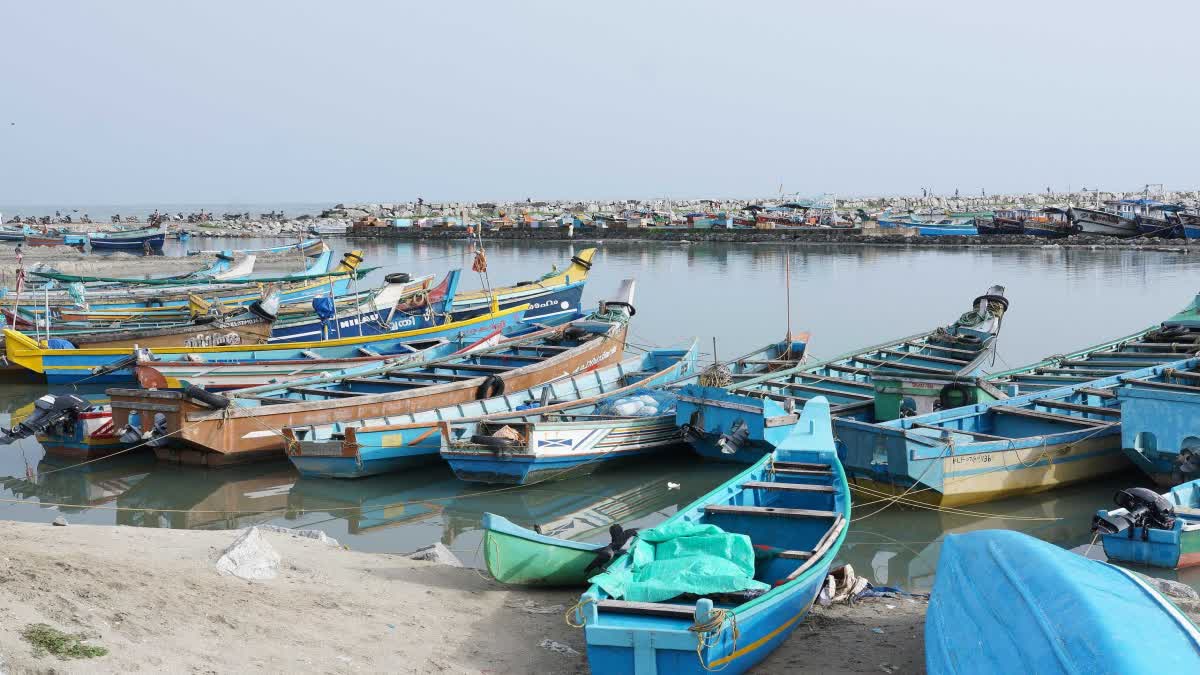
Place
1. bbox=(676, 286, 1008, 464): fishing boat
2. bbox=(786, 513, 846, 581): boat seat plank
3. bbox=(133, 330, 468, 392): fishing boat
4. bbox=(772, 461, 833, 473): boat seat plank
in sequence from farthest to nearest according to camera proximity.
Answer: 1. bbox=(133, 330, 468, 392): fishing boat
2. bbox=(676, 286, 1008, 464): fishing boat
3. bbox=(772, 461, 833, 473): boat seat plank
4. bbox=(786, 513, 846, 581): boat seat plank

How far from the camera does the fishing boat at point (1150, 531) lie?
9.28 m

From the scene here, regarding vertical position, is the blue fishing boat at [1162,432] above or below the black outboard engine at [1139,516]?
above

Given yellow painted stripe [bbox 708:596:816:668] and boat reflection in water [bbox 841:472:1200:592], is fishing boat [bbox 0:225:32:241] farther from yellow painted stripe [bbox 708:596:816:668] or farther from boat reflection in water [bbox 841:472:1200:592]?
yellow painted stripe [bbox 708:596:816:668]

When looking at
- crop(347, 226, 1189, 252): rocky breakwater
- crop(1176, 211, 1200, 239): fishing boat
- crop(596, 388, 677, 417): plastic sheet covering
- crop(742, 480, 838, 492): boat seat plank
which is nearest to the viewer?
crop(742, 480, 838, 492): boat seat plank

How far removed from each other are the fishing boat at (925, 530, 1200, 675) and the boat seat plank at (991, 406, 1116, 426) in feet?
21.5

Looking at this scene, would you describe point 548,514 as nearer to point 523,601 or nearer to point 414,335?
point 523,601

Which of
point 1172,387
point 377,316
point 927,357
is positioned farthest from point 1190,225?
point 1172,387

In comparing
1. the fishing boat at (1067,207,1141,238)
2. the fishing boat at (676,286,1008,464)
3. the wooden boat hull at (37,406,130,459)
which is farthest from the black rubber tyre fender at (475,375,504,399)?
the fishing boat at (1067,207,1141,238)

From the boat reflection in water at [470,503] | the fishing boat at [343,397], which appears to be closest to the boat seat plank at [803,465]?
the boat reflection in water at [470,503]

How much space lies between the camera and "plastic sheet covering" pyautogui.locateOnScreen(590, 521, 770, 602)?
7086 millimetres

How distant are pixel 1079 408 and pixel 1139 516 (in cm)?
372

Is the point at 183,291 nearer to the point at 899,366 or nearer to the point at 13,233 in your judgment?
the point at 899,366

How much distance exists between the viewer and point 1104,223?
180 feet

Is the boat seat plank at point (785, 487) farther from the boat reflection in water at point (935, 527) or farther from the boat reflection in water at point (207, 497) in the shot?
the boat reflection in water at point (207, 497)
